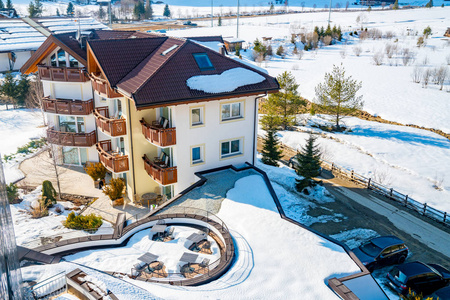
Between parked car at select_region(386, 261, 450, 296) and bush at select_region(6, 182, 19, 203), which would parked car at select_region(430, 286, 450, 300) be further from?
bush at select_region(6, 182, 19, 203)

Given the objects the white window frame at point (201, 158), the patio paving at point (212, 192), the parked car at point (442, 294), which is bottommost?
the parked car at point (442, 294)

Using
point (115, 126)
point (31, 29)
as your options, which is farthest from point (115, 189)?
point (31, 29)

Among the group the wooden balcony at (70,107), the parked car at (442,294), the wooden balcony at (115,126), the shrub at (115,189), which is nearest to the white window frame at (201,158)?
the wooden balcony at (115,126)

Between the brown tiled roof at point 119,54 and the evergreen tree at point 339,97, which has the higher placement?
the brown tiled roof at point 119,54

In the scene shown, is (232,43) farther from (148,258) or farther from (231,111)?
(148,258)

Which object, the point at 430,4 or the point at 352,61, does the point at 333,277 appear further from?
the point at 430,4

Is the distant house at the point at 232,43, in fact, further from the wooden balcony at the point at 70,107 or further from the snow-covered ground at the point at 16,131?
the wooden balcony at the point at 70,107
